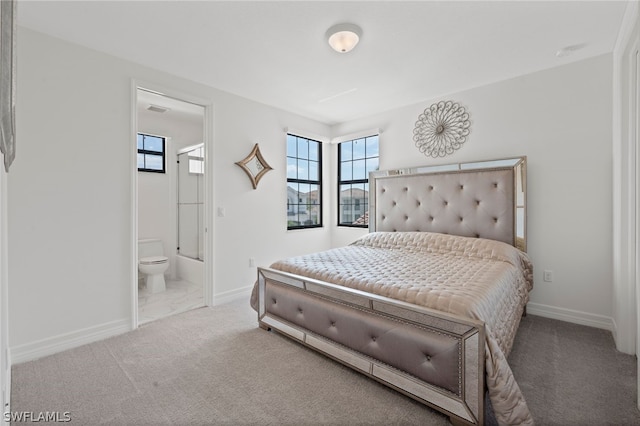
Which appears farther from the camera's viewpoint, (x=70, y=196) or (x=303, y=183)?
(x=303, y=183)

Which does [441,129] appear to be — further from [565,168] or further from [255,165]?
[255,165]

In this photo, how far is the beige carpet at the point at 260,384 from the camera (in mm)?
1563

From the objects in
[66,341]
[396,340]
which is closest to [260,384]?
[396,340]

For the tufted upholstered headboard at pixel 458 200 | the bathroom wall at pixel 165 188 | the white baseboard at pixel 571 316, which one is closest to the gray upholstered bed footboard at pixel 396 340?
the tufted upholstered headboard at pixel 458 200

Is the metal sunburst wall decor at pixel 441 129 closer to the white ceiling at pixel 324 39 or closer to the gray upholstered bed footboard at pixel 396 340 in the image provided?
the white ceiling at pixel 324 39

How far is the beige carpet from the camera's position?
5.13ft

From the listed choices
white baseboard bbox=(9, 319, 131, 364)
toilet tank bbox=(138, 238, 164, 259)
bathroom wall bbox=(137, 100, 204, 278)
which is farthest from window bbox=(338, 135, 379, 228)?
white baseboard bbox=(9, 319, 131, 364)

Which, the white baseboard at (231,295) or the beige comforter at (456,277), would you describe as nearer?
Result: the beige comforter at (456,277)

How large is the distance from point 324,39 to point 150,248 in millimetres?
3530

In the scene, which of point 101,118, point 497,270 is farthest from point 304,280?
point 101,118

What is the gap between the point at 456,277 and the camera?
2008 millimetres

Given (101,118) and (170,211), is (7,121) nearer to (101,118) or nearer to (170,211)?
(101,118)

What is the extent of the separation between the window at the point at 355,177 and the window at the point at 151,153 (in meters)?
2.69

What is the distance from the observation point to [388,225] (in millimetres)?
3824
